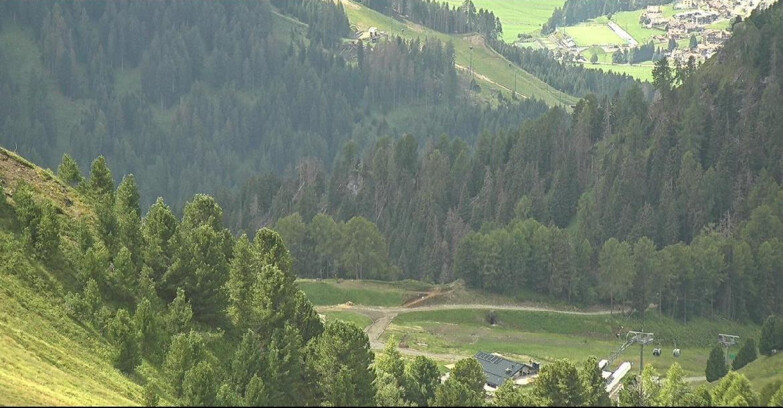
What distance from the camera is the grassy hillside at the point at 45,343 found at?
221ft

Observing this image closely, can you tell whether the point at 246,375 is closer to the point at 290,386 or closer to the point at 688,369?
the point at 290,386

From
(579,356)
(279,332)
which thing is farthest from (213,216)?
(579,356)

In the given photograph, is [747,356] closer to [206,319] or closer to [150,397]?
[206,319]

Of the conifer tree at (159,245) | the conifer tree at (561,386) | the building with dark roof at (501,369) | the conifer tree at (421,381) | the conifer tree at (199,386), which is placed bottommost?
the building with dark roof at (501,369)

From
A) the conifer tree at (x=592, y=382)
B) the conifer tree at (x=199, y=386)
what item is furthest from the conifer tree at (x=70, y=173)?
the conifer tree at (x=592, y=382)

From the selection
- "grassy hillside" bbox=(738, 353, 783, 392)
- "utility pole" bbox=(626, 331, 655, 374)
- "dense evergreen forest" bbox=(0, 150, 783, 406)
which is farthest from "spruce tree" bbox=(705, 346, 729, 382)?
"dense evergreen forest" bbox=(0, 150, 783, 406)

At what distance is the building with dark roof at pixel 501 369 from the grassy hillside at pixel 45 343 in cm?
6073

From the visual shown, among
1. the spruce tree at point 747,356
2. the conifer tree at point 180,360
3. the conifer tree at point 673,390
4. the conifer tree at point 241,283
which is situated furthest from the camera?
the spruce tree at point 747,356

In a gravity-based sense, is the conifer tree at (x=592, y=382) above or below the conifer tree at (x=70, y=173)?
below

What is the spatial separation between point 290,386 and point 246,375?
13.9 feet

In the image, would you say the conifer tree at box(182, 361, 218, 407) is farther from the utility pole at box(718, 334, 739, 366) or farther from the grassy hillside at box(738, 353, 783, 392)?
the utility pole at box(718, 334, 739, 366)

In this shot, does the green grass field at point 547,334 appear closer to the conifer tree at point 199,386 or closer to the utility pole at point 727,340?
the utility pole at point 727,340

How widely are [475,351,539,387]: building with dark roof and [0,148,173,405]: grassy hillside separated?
60.7 m

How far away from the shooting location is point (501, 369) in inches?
5866
